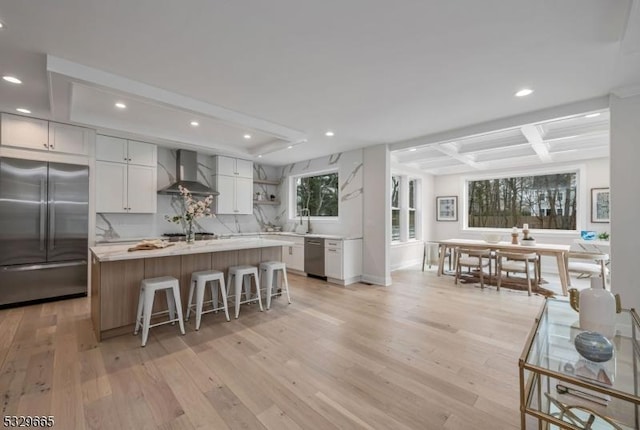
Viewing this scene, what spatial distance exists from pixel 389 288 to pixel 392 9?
13.3ft

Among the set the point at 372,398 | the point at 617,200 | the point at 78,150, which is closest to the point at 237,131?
the point at 78,150

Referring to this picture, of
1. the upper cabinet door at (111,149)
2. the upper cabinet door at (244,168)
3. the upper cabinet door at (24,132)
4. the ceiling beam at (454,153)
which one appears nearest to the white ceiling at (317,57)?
the upper cabinet door at (24,132)

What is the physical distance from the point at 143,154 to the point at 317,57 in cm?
383

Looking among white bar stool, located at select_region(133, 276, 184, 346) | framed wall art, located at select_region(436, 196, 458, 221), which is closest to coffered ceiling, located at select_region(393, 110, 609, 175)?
framed wall art, located at select_region(436, 196, 458, 221)

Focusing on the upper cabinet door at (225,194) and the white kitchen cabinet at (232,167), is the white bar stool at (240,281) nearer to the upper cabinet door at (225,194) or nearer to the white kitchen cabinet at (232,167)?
the upper cabinet door at (225,194)

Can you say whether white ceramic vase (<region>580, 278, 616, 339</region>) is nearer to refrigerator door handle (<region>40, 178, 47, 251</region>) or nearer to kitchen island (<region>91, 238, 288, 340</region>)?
kitchen island (<region>91, 238, 288, 340</region>)

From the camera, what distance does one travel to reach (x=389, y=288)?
4.79 metres

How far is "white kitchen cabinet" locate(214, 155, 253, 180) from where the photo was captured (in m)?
5.64

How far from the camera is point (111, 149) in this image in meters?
4.39

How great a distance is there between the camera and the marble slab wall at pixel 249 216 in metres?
4.80

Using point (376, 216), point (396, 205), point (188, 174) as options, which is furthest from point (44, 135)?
point (396, 205)

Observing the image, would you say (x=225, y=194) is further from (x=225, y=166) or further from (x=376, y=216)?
(x=376, y=216)

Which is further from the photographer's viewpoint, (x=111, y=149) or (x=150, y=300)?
(x=111, y=149)

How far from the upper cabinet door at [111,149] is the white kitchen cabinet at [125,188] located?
8 centimetres
